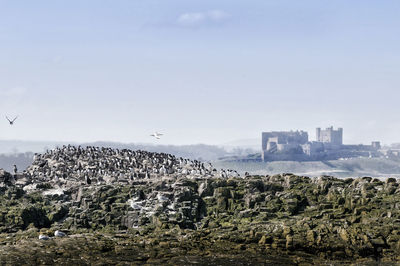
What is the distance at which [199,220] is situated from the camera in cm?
10588

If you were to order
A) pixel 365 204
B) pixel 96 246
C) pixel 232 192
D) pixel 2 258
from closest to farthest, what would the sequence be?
pixel 2 258, pixel 96 246, pixel 365 204, pixel 232 192

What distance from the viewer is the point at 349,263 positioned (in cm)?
7831

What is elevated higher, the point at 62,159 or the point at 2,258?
the point at 62,159

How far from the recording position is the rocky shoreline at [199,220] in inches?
3086

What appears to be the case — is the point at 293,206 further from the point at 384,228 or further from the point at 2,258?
the point at 2,258

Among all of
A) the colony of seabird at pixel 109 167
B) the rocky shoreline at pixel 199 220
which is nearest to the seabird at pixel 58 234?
the rocky shoreline at pixel 199 220

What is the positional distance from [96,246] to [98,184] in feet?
145

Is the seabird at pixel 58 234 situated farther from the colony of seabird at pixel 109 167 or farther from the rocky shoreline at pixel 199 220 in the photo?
the colony of seabird at pixel 109 167

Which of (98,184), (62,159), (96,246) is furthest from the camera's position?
(62,159)

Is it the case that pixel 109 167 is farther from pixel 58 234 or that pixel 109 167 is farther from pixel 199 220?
pixel 58 234

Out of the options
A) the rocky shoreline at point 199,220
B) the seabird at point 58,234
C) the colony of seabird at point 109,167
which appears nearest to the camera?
the rocky shoreline at point 199,220

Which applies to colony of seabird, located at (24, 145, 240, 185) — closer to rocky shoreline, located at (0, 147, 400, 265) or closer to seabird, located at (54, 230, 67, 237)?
rocky shoreline, located at (0, 147, 400, 265)

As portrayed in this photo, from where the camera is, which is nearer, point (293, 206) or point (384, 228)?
point (384, 228)

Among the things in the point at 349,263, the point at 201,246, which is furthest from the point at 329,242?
the point at 201,246
